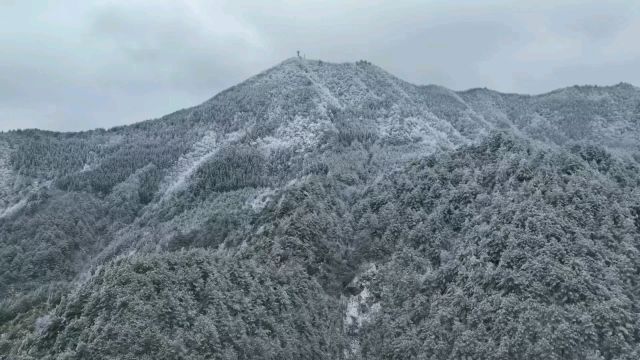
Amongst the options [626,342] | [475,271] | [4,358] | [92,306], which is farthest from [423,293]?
[4,358]

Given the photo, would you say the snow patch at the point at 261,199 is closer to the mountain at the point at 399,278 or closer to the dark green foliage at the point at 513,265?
the mountain at the point at 399,278

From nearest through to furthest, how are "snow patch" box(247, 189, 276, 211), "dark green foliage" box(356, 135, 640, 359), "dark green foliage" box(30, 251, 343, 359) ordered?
"dark green foliage" box(30, 251, 343, 359)
"dark green foliage" box(356, 135, 640, 359)
"snow patch" box(247, 189, 276, 211)

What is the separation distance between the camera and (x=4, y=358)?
324 ft

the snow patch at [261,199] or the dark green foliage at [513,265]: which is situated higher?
the snow patch at [261,199]

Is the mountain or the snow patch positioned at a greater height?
the snow patch

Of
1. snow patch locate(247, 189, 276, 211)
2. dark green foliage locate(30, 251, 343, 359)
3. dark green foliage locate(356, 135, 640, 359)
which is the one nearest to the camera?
dark green foliage locate(30, 251, 343, 359)

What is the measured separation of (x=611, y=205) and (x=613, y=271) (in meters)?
21.4

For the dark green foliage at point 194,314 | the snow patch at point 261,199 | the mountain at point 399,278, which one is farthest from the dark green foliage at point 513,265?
the snow patch at point 261,199

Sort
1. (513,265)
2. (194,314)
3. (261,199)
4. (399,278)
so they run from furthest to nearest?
(261,199)
(399,278)
(513,265)
(194,314)

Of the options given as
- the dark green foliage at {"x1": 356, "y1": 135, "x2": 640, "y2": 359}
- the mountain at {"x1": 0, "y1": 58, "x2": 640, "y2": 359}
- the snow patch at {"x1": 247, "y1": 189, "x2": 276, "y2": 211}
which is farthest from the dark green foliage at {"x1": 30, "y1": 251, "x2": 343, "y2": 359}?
the snow patch at {"x1": 247, "y1": 189, "x2": 276, "y2": 211}

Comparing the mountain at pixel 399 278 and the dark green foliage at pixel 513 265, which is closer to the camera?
the mountain at pixel 399 278

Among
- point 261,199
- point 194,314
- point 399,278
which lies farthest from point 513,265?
point 261,199

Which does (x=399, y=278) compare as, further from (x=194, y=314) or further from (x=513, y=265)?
(x=194, y=314)

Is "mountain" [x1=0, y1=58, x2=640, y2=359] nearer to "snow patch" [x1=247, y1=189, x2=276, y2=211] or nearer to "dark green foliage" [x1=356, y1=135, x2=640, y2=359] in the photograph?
"dark green foliage" [x1=356, y1=135, x2=640, y2=359]
